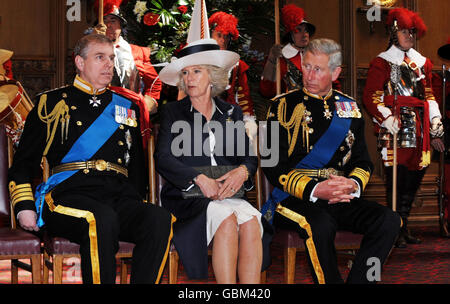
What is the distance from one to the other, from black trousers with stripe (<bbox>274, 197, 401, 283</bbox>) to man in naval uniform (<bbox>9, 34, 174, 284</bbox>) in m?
0.61

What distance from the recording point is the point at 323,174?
2869mm

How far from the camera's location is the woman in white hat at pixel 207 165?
251 cm

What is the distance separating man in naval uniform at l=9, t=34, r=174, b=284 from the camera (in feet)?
7.81

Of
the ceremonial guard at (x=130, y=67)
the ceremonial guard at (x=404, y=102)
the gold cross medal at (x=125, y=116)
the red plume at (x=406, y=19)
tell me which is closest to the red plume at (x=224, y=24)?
the ceremonial guard at (x=130, y=67)

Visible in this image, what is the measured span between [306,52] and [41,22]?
3.35m

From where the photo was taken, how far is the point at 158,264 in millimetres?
2443

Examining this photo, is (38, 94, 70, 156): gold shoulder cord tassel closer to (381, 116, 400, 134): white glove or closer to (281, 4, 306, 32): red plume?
(381, 116, 400, 134): white glove

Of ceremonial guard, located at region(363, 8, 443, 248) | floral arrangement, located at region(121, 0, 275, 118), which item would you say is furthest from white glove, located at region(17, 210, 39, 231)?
ceremonial guard, located at region(363, 8, 443, 248)

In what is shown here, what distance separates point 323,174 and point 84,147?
1114 millimetres

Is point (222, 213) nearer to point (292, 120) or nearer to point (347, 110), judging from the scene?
point (292, 120)

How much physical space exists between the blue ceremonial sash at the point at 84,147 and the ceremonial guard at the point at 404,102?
2278 mm

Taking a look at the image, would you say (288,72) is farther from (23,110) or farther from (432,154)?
(23,110)

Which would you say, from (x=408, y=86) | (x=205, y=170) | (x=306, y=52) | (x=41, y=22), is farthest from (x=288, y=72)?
(x=41, y=22)
